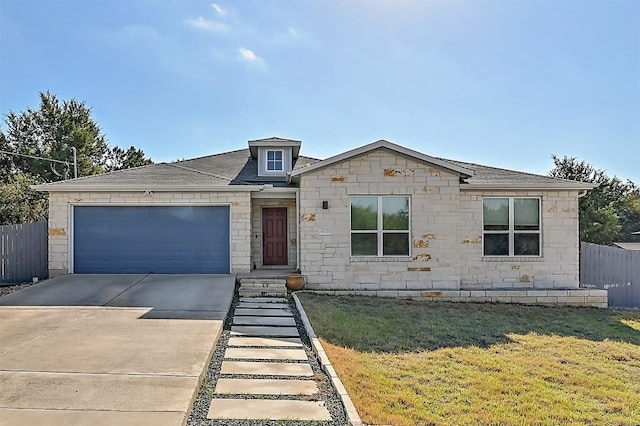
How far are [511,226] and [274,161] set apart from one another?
25.4 ft

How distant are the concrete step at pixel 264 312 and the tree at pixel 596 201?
2026 cm

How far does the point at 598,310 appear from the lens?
11672 mm

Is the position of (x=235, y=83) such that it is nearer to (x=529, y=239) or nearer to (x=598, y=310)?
(x=529, y=239)

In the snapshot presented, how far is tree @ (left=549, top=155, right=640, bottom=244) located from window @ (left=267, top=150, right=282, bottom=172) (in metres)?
17.2

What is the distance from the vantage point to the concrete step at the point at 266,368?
5.68 m

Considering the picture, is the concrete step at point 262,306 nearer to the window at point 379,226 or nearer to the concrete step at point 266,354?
the window at point 379,226

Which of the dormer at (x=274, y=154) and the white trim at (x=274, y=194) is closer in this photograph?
the white trim at (x=274, y=194)

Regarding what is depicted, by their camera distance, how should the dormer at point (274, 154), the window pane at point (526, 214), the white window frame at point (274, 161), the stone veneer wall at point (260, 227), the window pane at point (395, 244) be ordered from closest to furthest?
the window pane at point (395, 244), the window pane at point (526, 214), the stone veneer wall at point (260, 227), the dormer at point (274, 154), the white window frame at point (274, 161)

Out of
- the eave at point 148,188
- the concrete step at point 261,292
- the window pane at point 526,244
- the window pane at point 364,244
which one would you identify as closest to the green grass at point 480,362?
the concrete step at point 261,292

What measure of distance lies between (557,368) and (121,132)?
3791 cm

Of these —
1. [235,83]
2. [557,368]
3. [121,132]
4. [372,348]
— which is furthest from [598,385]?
[121,132]

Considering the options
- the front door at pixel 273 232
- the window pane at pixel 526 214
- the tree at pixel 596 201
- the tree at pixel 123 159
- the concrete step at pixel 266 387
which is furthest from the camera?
the tree at pixel 123 159

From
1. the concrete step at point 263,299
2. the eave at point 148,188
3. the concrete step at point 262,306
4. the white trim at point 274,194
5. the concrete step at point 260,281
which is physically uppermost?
the eave at point 148,188

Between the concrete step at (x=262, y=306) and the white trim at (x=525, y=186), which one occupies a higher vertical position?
the white trim at (x=525, y=186)
